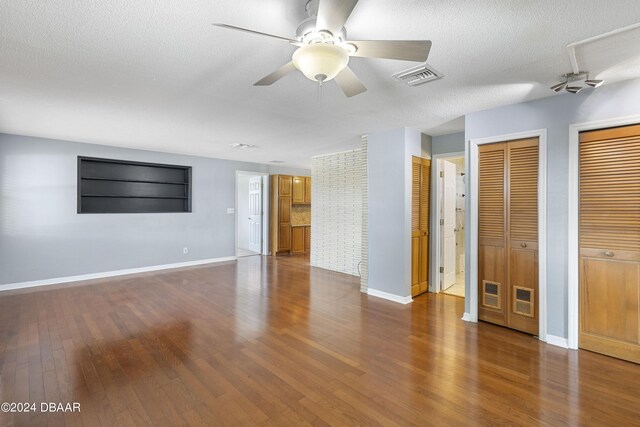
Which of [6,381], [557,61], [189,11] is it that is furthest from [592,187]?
[6,381]

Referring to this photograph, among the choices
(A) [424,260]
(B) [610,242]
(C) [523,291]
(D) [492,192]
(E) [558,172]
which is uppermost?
(E) [558,172]

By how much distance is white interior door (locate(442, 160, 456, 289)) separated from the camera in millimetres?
4728

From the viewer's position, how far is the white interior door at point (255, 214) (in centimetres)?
827

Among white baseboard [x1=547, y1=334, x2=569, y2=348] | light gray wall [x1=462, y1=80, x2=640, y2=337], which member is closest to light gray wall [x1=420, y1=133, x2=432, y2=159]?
light gray wall [x1=462, y1=80, x2=640, y2=337]

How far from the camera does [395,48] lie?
5.05ft

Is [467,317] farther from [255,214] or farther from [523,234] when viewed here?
[255,214]

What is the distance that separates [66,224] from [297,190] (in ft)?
16.7

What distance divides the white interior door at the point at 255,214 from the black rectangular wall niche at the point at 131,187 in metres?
2.10

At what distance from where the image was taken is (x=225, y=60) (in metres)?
2.24

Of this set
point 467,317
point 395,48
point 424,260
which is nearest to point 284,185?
point 424,260

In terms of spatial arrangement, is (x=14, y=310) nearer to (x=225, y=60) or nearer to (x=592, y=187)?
(x=225, y=60)

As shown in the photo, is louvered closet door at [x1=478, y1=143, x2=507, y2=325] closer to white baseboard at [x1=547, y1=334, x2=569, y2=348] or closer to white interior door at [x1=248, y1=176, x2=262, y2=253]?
white baseboard at [x1=547, y1=334, x2=569, y2=348]

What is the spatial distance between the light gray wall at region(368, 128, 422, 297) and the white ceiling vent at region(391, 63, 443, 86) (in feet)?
5.29

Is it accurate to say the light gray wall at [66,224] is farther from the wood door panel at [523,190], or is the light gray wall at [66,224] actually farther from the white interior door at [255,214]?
the wood door panel at [523,190]
